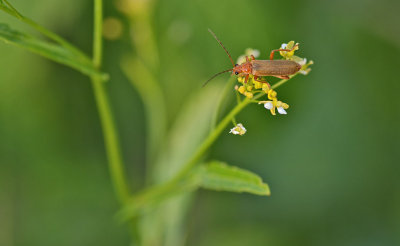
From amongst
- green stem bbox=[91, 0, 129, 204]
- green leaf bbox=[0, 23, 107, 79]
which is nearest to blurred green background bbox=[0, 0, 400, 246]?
green stem bbox=[91, 0, 129, 204]

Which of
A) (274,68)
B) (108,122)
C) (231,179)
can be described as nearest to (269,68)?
(274,68)

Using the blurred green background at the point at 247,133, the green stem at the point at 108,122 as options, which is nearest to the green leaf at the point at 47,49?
the green stem at the point at 108,122

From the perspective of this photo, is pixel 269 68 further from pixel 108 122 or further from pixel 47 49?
pixel 47 49

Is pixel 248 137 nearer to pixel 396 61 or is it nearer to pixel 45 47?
pixel 396 61

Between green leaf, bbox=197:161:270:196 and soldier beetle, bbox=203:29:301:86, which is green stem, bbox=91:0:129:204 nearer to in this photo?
green leaf, bbox=197:161:270:196

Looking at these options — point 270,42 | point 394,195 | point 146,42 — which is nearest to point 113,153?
point 146,42

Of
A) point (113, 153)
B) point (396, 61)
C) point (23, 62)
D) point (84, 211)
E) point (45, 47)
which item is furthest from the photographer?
point (396, 61)

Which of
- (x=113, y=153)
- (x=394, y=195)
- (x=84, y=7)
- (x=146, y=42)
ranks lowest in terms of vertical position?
(x=394, y=195)

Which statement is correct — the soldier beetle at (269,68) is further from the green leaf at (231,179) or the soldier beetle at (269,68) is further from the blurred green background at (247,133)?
the blurred green background at (247,133)
